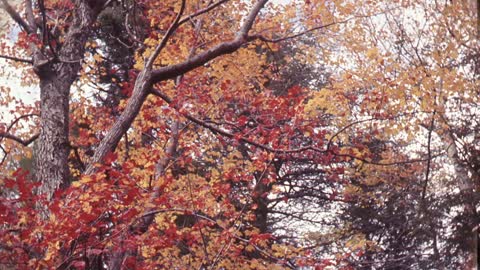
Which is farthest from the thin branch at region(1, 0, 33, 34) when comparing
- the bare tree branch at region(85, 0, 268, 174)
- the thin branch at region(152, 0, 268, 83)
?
the thin branch at region(152, 0, 268, 83)

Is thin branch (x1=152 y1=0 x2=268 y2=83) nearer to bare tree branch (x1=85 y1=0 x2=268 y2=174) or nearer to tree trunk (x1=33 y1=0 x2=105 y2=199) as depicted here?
bare tree branch (x1=85 y1=0 x2=268 y2=174)

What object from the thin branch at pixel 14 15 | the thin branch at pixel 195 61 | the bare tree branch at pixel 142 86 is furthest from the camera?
the thin branch at pixel 14 15

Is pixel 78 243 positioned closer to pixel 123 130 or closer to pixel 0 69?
pixel 123 130

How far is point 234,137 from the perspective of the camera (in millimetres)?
5188

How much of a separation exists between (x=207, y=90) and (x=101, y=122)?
2.49m

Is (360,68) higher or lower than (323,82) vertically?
lower

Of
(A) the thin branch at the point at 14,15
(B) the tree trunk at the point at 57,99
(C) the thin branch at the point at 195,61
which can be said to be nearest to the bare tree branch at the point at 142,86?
(C) the thin branch at the point at 195,61

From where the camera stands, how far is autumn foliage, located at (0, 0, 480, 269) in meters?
4.66

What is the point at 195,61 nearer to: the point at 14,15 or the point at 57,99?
the point at 57,99

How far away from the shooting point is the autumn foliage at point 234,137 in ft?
15.3

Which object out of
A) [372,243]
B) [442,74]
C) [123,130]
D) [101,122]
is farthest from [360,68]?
[123,130]

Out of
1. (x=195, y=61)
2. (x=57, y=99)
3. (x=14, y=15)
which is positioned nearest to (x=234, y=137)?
(x=195, y=61)

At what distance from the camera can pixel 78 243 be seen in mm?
4035

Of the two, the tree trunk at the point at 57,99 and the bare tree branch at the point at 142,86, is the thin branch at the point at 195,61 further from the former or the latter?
the tree trunk at the point at 57,99
